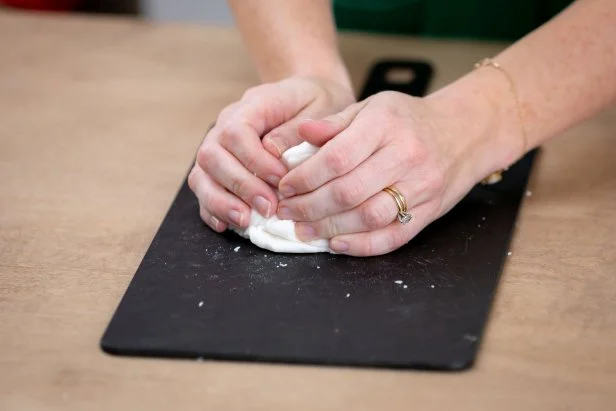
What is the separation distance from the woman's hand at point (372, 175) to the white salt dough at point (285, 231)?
1cm

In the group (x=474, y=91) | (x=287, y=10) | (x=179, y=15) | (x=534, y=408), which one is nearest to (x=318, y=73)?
(x=287, y=10)

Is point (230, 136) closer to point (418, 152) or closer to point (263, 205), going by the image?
point (263, 205)

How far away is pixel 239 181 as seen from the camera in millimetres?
993

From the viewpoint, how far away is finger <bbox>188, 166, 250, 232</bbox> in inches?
39.2

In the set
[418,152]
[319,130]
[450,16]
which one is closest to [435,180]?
[418,152]

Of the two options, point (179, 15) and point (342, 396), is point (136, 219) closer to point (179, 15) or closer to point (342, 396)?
point (342, 396)

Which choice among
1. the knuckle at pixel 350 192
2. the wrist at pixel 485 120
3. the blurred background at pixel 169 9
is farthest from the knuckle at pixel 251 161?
the blurred background at pixel 169 9

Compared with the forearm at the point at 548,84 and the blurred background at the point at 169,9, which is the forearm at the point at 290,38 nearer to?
the forearm at the point at 548,84

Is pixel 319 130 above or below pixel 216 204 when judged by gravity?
above

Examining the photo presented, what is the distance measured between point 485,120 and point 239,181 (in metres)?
0.29

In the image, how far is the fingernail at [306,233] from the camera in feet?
3.20

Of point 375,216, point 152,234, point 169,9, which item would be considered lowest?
point 169,9

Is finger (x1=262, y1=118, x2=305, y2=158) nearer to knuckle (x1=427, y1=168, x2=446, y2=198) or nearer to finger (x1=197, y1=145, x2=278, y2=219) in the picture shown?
finger (x1=197, y1=145, x2=278, y2=219)

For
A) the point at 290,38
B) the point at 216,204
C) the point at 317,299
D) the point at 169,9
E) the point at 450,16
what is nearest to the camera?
the point at 317,299
